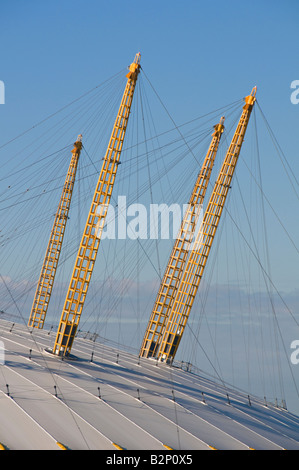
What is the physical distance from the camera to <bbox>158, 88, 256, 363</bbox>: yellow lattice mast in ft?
344

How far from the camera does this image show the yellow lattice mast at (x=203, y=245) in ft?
344

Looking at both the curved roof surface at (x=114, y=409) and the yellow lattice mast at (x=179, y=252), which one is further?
the yellow lattice mast at (x=179, y=252)

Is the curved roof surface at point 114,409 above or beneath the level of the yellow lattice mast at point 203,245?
beneath

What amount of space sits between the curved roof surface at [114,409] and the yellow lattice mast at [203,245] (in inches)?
779

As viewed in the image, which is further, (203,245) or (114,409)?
(203,245)

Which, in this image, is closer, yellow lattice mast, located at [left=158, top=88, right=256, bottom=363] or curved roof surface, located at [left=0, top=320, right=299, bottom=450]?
curved roof surface, located at [left=0, top=320, right=299, bottom=450]

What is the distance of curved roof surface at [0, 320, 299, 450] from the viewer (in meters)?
50.3

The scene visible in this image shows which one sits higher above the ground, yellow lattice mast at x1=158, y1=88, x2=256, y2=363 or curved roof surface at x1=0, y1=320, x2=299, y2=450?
yellow lattice mast at x1=158, y1=88, x2=256, y2=363

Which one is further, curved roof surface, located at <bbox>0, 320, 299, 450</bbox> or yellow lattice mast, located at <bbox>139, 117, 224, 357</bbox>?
yellow lattice mast, located at <bbox>139, 117, 224, 357</bbox>

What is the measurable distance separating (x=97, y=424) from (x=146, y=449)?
4.77 metres

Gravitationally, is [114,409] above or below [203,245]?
below

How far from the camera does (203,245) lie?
10519cm

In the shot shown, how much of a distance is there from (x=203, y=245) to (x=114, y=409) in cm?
5055

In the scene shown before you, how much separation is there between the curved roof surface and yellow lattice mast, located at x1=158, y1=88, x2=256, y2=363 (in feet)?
64.9
